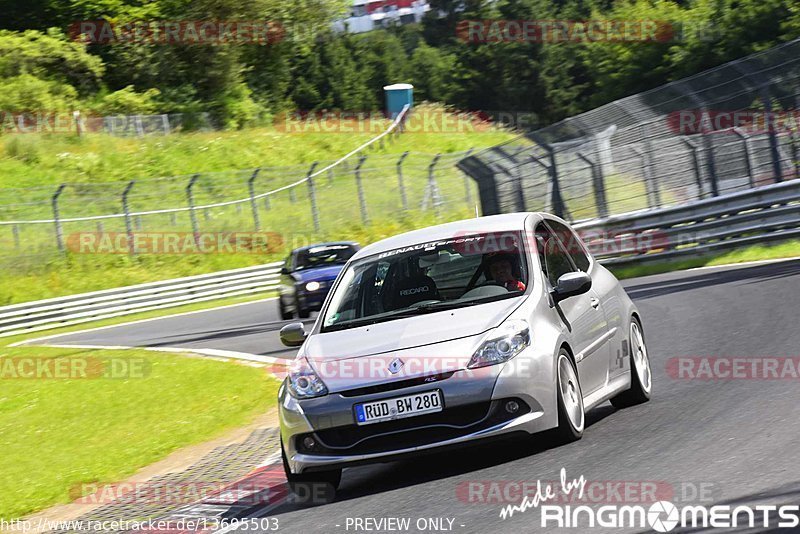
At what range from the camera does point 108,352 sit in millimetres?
19922

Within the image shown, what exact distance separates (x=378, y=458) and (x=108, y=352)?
1359 centimetres

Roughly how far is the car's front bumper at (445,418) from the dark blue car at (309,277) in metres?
13.6

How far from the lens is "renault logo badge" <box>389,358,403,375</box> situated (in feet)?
23.3

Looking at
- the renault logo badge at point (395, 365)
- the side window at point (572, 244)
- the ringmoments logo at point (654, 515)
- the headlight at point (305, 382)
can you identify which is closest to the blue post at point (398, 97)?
the side window at point (572, 244)

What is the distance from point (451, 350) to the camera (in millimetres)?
7180

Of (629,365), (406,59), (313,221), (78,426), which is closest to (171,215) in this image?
(313,221)

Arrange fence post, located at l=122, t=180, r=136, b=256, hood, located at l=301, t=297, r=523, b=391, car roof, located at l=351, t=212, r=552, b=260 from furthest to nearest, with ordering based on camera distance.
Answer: fence post, located at l=122, t=180, r=136, b=256 < car roof, located at l=351, t=212, r=552, b=260 < hood, located at l=301, t=297, r=523, b=391

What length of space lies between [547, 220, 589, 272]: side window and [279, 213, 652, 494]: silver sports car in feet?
0.22

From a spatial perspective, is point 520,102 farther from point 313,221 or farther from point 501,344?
point 501,344

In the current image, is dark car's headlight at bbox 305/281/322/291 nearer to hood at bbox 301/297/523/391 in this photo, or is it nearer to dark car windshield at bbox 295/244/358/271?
dark car windshield at bbox 295/244/358/271

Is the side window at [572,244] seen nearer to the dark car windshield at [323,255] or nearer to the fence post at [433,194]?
the dark car windshield at [323,255]

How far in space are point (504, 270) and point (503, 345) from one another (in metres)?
1.03

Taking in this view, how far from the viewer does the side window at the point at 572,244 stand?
8906 mm

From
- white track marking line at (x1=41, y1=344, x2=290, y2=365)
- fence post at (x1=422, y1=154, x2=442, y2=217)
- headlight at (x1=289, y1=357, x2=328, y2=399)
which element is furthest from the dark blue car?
fence post at (x1=422, y1=154, x2=442, y2=217)
